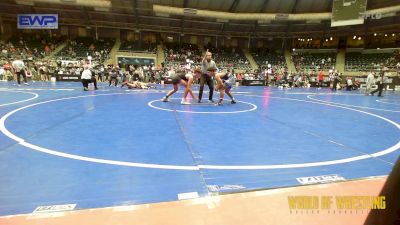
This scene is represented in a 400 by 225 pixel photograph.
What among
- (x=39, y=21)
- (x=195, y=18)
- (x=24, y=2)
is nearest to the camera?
(x=39, y=21)

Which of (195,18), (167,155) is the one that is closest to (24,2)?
(195,18)

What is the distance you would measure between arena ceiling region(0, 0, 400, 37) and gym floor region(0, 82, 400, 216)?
26.3 m

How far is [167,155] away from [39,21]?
29.2m

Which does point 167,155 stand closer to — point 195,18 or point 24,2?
point 195,18

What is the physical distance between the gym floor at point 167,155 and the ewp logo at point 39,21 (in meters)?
22.5

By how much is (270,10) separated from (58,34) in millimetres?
26985

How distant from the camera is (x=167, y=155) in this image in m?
4.16

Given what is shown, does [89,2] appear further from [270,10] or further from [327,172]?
[327,172]

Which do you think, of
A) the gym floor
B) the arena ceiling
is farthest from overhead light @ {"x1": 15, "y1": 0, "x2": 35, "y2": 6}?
the gym floor

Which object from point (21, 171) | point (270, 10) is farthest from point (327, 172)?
point (270, 10)

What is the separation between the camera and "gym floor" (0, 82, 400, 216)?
117 inches

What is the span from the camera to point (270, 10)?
3353cm

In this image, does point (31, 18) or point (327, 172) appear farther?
point (31, 18)

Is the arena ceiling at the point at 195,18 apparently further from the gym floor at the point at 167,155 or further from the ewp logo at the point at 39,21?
the gym floor at the point at 167,155
